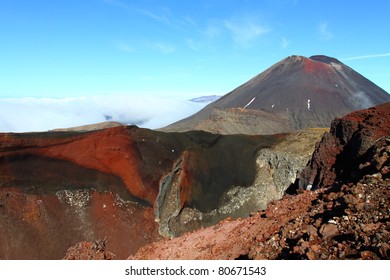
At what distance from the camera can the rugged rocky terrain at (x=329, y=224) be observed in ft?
24.1

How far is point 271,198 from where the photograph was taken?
21.7m

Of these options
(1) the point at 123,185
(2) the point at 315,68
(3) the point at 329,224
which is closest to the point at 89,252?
(1) the point at 123,185

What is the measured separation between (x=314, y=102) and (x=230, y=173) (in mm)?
64054

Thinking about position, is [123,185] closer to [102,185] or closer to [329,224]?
[102,185]

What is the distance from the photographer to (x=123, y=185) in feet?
61.0

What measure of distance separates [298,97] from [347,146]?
68246 millimetres

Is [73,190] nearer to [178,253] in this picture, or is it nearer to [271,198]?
[178,253]

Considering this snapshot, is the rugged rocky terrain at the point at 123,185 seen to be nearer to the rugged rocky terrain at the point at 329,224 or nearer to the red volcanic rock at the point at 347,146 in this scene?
the rugged rocky terrain at the point at 329,224

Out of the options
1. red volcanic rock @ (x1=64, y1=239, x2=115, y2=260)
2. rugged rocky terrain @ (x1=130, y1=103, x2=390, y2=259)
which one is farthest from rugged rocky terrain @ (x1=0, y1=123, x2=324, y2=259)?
rugged rocky terrain @ (x1=130, y1=103, x2=390, y2=259)

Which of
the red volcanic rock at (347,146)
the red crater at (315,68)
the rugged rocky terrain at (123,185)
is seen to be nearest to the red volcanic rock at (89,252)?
the rugged rocky terrain at (123,185)

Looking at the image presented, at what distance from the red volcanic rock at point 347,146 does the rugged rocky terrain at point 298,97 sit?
38681 mm

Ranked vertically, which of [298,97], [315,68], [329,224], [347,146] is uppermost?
[315,68]

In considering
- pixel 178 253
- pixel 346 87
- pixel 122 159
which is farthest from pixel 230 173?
pixel 346 87

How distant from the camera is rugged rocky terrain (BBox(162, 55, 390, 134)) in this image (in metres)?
65.7
